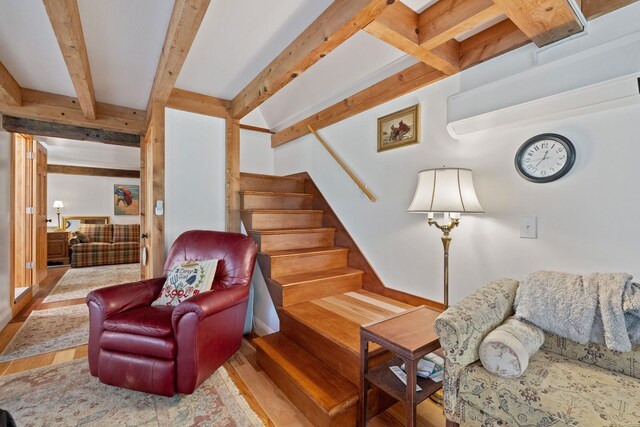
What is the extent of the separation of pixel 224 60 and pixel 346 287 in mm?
2132

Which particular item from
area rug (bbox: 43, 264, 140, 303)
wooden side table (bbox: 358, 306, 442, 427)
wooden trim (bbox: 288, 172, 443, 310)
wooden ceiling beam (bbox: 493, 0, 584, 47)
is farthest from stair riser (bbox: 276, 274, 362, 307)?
area rug (bbox: 43, 264, 140, 303)

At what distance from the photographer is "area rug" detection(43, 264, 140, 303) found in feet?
12.9

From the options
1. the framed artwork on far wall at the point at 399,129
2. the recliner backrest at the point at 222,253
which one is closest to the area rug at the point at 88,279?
the recliner backrest at the point at 222,253

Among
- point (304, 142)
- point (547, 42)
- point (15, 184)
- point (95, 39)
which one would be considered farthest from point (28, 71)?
point (547, 42)

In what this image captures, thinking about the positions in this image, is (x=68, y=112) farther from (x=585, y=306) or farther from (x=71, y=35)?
(x=585, y=306)

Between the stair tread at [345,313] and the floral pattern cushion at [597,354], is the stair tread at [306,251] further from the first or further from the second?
the floral pattern cushion at [597,354]

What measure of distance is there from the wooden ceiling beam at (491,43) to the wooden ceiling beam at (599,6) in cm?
24

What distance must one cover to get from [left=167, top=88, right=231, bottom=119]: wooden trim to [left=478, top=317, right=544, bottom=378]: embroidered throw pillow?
287cm

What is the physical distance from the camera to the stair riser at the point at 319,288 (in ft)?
7.48

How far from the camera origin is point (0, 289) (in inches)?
109

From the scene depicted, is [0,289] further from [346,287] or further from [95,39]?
[346,287]

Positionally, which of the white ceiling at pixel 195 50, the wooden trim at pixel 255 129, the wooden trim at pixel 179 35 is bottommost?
the wooden trim at pixel 179 35

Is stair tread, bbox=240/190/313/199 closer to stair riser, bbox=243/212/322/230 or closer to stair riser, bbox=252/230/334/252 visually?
stair riser, bbox=243/212/322/230

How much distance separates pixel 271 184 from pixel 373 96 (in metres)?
1.55
